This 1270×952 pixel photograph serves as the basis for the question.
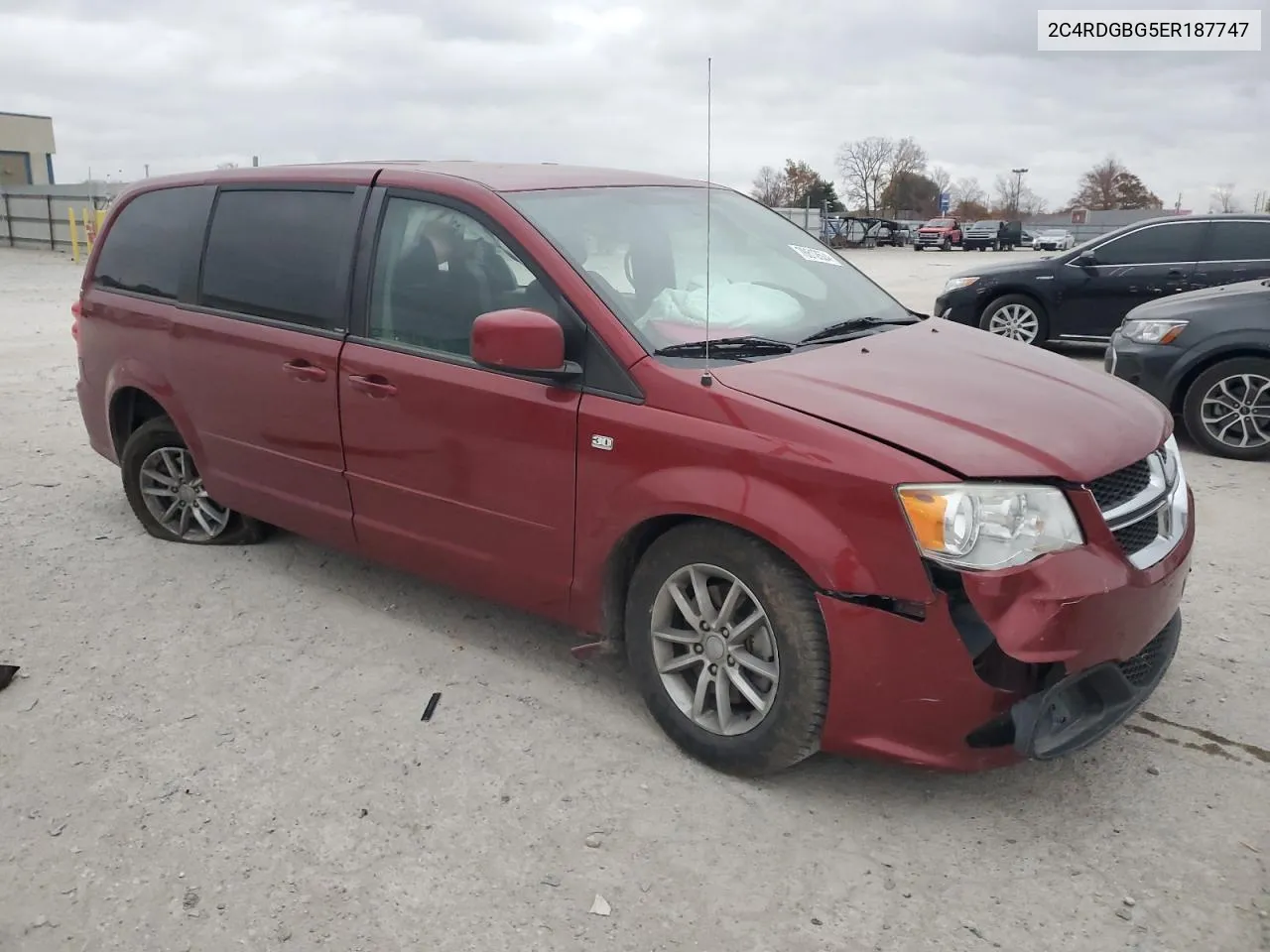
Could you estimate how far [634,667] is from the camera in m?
3.36

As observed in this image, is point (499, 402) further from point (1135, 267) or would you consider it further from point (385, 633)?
point (1135, 267)

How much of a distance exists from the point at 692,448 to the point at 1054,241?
5585cm

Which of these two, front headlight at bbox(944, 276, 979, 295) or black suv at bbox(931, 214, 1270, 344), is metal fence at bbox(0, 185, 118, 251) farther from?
black suv at bbox(931, 214, 1270, 344)

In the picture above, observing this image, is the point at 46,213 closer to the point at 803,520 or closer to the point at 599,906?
the point at 803,520

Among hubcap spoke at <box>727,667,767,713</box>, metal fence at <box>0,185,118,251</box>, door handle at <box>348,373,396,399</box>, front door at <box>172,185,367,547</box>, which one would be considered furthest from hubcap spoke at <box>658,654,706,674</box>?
metal fence at <box>0,185,118,251</box>

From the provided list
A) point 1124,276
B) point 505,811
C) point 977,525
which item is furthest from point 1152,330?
point 505,811

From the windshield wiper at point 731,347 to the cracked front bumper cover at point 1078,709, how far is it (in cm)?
130

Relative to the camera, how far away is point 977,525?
2.66 metres

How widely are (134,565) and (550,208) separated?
2680mm

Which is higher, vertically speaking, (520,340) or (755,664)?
(520,340)

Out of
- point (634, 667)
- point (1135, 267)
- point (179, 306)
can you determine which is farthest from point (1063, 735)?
point (1135, 267)

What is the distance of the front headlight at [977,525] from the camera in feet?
8.71

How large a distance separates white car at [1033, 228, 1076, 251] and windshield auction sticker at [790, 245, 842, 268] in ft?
171

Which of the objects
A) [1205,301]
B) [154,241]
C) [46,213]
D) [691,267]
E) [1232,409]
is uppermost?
[46,213]
